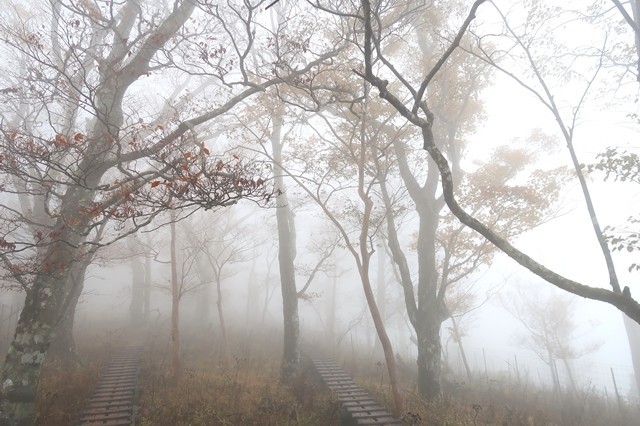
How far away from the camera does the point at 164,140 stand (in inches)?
243

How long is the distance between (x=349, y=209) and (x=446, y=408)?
6584 millimetres

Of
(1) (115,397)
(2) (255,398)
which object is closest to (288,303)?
(2) (255,398)

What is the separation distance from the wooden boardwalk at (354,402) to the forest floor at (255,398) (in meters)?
0.32

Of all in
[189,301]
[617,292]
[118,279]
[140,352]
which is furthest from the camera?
[118,279]

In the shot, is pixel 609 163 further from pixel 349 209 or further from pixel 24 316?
pixel 24 316

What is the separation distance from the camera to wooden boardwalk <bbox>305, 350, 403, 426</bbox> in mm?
7756

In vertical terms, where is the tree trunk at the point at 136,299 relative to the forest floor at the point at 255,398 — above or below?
above

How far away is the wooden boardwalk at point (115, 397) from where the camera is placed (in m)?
7.26

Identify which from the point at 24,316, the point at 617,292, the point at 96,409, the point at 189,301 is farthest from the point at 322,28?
the point at 189,301

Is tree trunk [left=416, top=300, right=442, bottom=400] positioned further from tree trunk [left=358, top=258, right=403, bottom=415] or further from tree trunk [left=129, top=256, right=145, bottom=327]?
tree trunk [left=129, top=256, right=145, bottom=327]

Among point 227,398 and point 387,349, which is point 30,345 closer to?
point 227,398

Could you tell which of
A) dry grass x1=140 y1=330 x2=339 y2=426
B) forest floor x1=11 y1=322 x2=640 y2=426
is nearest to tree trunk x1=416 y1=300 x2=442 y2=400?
forest floor x1=11 y1=322 x2=640 y2=426

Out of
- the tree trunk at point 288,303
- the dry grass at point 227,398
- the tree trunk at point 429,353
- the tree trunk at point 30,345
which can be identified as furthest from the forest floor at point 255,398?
the tree trunk at point 30,345

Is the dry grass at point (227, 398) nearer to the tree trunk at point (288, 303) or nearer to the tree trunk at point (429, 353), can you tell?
the tree trunk at point (288, 303)
